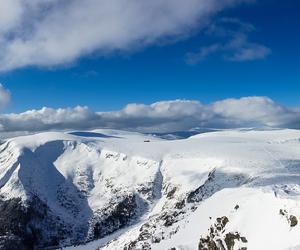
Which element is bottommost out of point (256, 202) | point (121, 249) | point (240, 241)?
point (121, 249)

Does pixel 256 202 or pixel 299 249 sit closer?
pixel 299 249

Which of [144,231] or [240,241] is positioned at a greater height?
[240,241]

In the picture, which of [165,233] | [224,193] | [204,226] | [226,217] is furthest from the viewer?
[165,233]

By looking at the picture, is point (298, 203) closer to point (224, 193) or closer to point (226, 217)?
point (226, 217)

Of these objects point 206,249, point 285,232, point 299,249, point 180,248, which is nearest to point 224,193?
point 180,248

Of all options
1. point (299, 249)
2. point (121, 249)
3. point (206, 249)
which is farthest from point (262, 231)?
point (121, 249)

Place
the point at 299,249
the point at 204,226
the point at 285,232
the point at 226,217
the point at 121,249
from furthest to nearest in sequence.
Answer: the point at 121,249 < the point at 204,226 < the point at 226,217 < the point at 285,232 < the point at 299,249

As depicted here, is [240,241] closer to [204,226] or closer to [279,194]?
[279,194]

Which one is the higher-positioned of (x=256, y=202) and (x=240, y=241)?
(x=256, y=202)

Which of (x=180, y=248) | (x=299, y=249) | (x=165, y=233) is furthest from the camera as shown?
(x=165, y=233)
